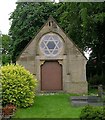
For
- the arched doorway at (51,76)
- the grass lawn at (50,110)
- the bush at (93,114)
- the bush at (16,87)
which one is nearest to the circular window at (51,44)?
the arched doorway at (51,76)

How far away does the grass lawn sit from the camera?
14.0m

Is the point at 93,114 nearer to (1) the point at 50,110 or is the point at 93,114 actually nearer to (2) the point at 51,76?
(1) the point at 50,110

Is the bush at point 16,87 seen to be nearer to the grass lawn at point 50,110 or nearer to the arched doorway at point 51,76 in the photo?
the grass lawn at point 50,110

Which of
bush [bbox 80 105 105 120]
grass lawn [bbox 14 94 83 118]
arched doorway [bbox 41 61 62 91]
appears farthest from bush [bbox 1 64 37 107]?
arched doorway [bbox 41 61 62 91]

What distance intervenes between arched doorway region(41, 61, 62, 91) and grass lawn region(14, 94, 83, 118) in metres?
4.42

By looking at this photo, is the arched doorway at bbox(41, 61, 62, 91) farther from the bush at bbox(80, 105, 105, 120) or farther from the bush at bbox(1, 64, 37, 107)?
the bush at bbox(80, 105, 105, 120)

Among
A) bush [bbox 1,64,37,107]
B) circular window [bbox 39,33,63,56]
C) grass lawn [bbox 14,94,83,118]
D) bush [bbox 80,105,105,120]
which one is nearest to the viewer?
bush [bbox 80,105,105,120]

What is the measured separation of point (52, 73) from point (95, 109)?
1296 cm

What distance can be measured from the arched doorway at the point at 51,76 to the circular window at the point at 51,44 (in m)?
0.75

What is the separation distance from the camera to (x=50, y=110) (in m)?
15.4

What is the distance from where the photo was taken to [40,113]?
577 inches

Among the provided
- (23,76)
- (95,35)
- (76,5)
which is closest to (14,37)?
(95,35)

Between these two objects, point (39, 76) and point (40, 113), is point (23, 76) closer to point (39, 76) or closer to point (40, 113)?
point (40, 113)

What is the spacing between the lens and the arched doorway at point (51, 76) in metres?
23.5
